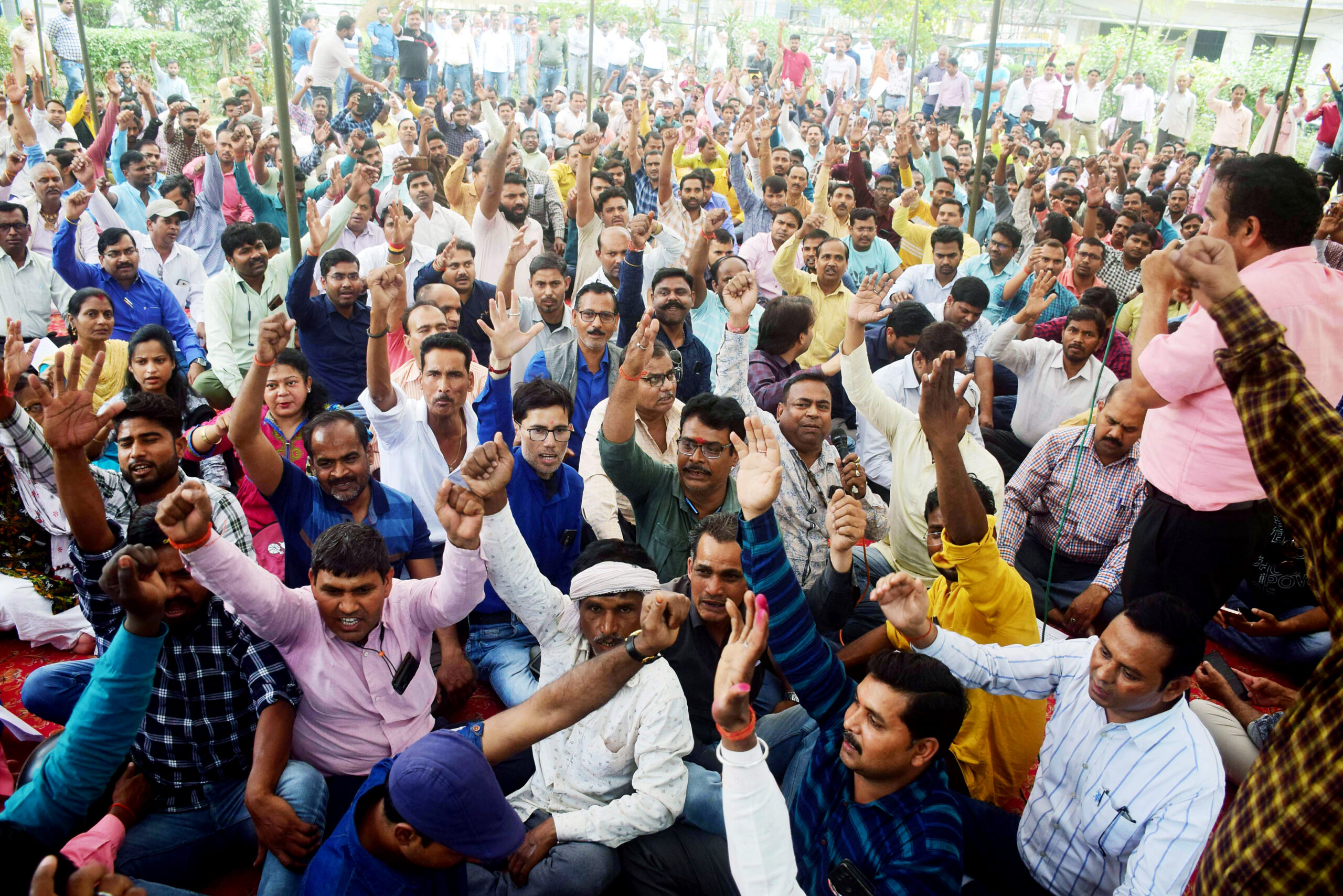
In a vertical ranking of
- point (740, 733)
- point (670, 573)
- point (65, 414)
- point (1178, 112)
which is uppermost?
point (1178, 112)

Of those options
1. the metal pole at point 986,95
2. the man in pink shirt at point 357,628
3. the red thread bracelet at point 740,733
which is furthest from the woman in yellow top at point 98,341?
the metal pole at point 986,95

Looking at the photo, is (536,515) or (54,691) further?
(536,515)

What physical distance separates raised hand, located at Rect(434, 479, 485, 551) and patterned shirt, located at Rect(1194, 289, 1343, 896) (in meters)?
1.80

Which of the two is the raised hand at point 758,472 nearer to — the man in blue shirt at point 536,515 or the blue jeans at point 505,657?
the man in blue shirt at point 536,515

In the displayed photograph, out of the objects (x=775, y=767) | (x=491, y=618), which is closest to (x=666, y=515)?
(x=491, y=618)

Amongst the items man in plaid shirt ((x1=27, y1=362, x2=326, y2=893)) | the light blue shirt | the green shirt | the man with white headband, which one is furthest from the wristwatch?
the light blue shirt

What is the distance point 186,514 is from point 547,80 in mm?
15146

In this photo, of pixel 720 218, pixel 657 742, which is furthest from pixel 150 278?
pixel 657 742

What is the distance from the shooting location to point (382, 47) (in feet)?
43.8

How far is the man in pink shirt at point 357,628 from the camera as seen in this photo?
2.53 metres

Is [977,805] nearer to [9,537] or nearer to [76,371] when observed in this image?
[76,371]

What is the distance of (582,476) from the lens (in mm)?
3773

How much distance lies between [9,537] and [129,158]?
5.29m

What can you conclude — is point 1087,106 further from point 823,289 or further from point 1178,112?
point 823,289
